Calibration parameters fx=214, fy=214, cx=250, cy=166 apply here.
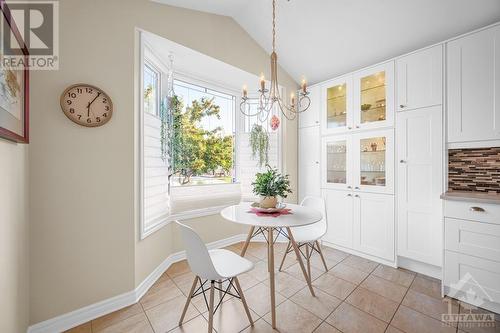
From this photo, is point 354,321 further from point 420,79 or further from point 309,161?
point 420,79

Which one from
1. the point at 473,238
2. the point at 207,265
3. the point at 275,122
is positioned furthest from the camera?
the point at 275,122

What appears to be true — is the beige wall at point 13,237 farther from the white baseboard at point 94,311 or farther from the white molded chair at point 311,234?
the white molded chair at point 311,234

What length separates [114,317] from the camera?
1673 millimetres

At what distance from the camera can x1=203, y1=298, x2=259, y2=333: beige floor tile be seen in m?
1.56

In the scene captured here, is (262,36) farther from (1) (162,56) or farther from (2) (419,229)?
(2) (419,229)

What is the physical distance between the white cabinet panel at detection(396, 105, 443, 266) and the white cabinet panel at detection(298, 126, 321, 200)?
3.34ft

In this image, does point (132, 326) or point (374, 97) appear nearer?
point (132, 326)

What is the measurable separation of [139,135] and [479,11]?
323 centimetres

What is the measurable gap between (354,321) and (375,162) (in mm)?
1755

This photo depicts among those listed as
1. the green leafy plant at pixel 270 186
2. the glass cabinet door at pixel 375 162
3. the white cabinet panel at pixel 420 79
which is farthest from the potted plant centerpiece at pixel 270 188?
the white cabinet panel at pixel 420 79

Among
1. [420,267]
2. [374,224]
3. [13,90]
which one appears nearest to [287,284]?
[374,224]

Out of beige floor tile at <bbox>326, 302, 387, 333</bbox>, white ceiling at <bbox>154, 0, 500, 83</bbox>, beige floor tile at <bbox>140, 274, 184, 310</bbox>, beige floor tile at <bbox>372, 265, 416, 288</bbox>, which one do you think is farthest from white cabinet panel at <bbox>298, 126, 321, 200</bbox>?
beige floor tile at <bbox>140, 274, 184, 310</bbox>

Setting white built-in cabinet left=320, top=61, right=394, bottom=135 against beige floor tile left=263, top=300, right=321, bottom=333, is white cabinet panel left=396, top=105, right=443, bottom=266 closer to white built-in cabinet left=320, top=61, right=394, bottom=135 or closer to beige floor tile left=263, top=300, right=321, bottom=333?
white built-in cabinet left=320, top=61, right=394, bottom=135

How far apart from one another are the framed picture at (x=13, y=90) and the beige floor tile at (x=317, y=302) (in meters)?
2.25
